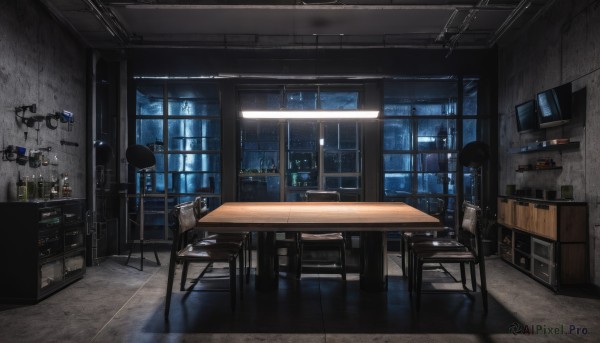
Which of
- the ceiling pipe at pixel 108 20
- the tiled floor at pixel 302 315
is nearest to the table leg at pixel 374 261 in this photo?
the tiled floor at pixel 302 315

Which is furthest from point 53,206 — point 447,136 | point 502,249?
point 447,136

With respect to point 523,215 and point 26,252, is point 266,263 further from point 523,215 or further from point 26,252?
point 523,215

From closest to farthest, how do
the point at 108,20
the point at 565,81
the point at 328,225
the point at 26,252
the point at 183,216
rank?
Result: the point at 328,225
the point at 183,216
the point at 26,252
the point at 565,81
the point at 108,20

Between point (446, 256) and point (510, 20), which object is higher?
point (510, 20)

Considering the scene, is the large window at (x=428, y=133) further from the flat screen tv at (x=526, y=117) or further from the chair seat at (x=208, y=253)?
the chair seat at (x=208, y=253)

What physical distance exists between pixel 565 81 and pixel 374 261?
3.23 meters

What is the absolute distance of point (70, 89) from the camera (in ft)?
16.9

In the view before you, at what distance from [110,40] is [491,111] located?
20.3 ft

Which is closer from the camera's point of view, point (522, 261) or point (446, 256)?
point (446, 256)

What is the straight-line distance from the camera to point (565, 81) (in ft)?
14.6

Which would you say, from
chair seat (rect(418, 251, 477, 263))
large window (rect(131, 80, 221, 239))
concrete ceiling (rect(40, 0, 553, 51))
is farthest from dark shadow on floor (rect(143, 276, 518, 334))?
large window (rect(131, 80, 221, 239))

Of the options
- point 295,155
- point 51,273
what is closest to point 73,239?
point 51,273

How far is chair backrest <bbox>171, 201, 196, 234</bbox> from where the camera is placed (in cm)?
322

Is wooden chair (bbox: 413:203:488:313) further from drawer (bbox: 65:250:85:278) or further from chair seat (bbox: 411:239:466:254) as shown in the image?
drawer (bbox: 65:250:85:278)
